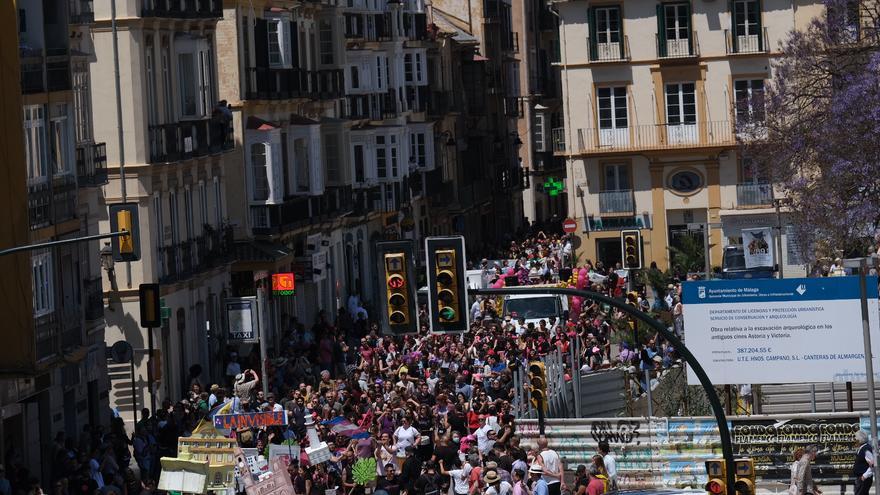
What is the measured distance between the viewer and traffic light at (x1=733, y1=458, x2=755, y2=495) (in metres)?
27.4

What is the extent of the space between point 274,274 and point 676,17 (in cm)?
2262

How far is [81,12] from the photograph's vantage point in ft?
156

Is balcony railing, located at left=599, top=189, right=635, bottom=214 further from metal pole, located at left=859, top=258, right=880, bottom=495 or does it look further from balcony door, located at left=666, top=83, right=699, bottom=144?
metal pole, located at left=859, top=258, right=880, bottom=495

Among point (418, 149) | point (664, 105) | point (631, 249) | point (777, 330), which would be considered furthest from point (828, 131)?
point (418, 149)

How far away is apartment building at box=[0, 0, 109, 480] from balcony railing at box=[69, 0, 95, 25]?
40mm

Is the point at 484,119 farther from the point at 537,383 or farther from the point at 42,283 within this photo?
the point at 537,383

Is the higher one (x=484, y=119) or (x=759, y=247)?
(x=484, y=119)

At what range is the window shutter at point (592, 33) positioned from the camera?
7675 centimetres

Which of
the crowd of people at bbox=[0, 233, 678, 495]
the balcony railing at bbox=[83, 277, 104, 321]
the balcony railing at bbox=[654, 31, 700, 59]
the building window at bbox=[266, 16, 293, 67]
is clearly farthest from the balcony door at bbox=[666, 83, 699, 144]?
the balcony railing at bbox=[83, 277, 104, 321]

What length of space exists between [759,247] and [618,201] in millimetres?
19257

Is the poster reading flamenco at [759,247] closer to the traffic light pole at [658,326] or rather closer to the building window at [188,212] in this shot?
the building window at [188,212]

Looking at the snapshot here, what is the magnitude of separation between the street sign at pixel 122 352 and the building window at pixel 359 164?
31952 mm

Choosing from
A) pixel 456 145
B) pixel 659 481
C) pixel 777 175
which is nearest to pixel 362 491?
pixel 659 481

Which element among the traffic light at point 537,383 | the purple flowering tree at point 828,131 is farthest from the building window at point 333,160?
the traffic light at point 537,383
